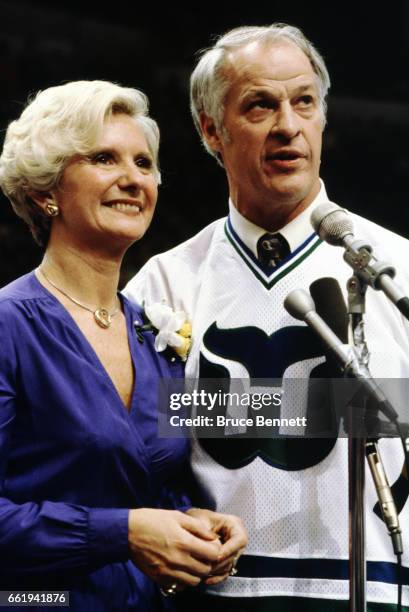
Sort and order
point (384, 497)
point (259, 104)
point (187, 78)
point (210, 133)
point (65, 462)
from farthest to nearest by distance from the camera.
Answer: point (187, 78) < point (210, 133) < point (259, 104) < point (65, 462) < point (384, 497)

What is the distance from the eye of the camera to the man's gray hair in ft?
5.60

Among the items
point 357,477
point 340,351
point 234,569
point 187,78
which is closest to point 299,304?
point 340,351

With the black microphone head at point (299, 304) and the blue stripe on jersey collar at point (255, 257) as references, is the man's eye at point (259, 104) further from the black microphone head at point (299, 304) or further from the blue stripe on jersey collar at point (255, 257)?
the black microphone head at point (299, 304)

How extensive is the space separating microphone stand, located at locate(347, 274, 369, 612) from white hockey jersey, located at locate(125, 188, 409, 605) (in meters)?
0.23

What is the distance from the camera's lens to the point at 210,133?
1.84 m

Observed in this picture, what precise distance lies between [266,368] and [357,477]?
36cm

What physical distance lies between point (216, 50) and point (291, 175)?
0.31 m

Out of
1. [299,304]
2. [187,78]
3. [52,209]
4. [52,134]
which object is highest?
[187,78]

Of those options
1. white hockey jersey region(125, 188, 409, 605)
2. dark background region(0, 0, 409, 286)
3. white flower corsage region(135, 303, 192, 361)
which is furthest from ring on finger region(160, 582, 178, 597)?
dark background region(0, 0, 409, 286)

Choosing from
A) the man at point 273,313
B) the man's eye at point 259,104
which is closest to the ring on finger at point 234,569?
the man at point 273,313

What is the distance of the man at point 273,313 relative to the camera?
1.55 metres

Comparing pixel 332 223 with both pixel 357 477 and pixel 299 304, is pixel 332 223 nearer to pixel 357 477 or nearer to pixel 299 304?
pixel 299 304

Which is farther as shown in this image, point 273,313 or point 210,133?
point 210,133

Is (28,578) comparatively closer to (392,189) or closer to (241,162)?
(241,162)
